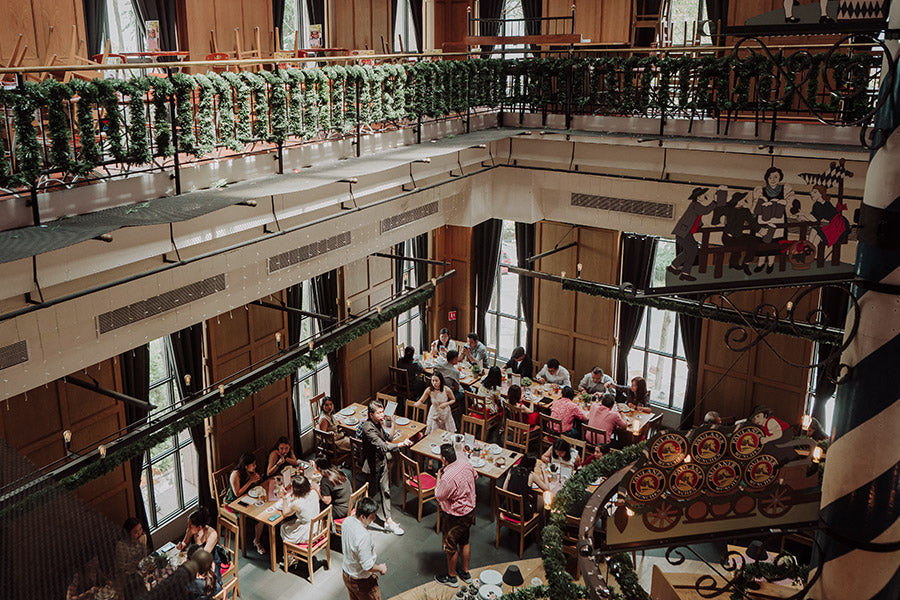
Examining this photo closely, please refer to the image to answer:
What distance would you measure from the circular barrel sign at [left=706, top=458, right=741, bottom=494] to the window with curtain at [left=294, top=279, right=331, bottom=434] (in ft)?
30.2

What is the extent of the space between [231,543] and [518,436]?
14.2 ft

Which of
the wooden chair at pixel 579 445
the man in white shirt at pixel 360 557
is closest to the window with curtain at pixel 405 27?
the wooden chair at pixel 579 445

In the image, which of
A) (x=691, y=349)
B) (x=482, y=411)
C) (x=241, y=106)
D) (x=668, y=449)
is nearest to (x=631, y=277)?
(x=691, y=349)

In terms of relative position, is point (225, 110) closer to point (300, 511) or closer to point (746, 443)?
point (300, 511)

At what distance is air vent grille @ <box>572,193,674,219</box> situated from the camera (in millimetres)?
10109

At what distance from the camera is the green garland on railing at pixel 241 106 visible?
712 centimetres

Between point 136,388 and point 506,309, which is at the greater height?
point 136,388

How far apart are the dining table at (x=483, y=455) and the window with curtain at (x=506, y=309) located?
4.20m

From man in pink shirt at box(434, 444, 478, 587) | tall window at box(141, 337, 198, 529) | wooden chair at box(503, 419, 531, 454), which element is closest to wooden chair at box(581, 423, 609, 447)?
wooden chair at box(503, 419, 531, 454)

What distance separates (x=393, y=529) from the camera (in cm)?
984

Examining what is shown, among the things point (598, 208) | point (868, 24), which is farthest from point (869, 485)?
point (598, 208)

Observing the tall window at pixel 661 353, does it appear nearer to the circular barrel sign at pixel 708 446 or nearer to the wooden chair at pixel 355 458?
the wooden chair at pixel 355 458

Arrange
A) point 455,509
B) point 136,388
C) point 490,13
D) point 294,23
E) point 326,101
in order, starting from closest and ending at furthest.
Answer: point 326,101 < point 455,509 < point 136,388 < point 294,23 < point 490,13

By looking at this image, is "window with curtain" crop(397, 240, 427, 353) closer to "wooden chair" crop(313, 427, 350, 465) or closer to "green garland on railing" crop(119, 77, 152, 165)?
"wooden chair" crop(313, 427, 350, 465)
